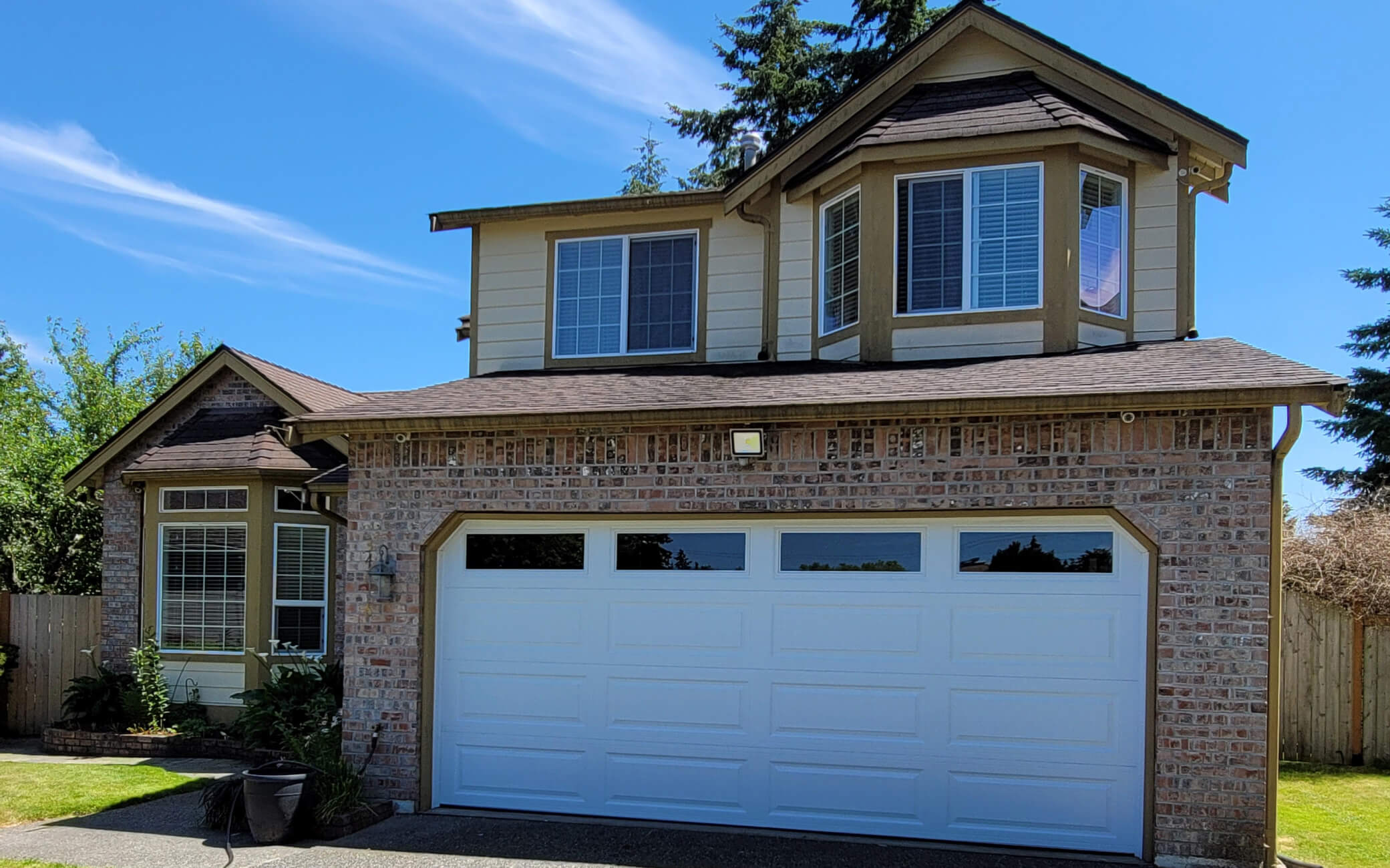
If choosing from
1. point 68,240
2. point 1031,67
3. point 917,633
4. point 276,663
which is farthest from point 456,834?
point 68,240

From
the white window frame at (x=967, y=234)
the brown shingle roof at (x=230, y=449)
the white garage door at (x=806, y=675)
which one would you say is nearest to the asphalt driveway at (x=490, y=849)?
the white garage door at (x=806, y=675)

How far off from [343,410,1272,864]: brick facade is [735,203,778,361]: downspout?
281 cm

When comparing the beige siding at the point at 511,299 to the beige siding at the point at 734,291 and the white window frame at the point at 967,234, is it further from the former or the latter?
the white window frame at the point at 967,234

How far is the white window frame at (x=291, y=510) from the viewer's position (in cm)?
1288

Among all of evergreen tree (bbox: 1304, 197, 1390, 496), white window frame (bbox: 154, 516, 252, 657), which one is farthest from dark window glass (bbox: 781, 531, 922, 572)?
evergreen tree (bbox: 1304, 197, 1390, 496)

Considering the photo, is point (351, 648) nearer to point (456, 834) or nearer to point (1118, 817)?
point (456, 834)

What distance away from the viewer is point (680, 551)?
8.52 meters

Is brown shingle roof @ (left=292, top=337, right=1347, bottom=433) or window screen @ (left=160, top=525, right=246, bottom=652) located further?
window screen @ (left=160, top=525, right=246, bottom=652)

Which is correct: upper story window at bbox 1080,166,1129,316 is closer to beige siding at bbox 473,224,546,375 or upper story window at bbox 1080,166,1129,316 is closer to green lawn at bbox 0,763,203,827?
beige siding at bbox 473,224,546,375

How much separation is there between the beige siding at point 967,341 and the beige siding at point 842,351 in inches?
14.9

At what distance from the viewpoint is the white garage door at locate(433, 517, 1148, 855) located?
297 inches

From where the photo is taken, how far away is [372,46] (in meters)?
13.4

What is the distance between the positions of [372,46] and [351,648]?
791cm

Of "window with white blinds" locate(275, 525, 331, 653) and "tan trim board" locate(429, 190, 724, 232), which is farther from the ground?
"tan trim board" locate(429, 190, 724, 232)
